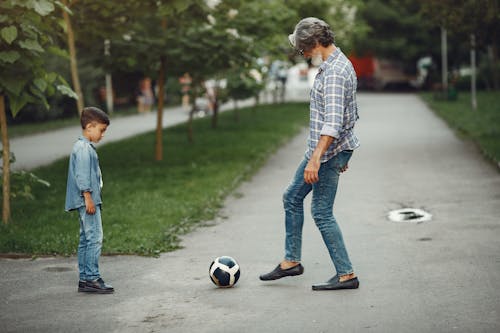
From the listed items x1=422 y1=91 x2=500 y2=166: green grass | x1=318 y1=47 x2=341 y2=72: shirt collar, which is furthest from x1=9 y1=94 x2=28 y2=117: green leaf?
x1=422 y1=91 x2=500 y2=166: green grass

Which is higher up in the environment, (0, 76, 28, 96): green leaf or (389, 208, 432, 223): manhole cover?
(0, 76, 28, 96): green leaf

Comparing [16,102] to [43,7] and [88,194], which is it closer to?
[43,7]

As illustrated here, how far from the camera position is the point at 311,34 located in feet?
21.2

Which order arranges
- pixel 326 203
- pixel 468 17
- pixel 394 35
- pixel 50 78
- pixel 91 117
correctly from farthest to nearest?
pixel 394 35 → pixel 468 17 → pixel 50 78 → pixel 91 117 → pixel 326 203

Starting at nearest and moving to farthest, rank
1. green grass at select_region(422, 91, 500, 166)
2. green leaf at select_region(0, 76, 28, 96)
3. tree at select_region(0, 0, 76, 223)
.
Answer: tree at select_region(0, 0, 76, 223) < green leaf at select_region(0, 76, 28, 96) < green grass at select_region(422, 91, 500, 166)

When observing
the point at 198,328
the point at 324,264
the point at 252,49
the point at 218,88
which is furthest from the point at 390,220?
the point at 218,88

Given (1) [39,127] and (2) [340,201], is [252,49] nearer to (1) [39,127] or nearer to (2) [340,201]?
(2) [340,201]

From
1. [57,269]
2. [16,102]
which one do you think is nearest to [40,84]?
[16,102]

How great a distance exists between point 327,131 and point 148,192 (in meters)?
6.35

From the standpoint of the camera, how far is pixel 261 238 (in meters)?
9.06

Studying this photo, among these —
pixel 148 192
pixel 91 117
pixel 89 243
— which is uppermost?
pixel 91 117

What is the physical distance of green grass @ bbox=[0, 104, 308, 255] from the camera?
8.85 m

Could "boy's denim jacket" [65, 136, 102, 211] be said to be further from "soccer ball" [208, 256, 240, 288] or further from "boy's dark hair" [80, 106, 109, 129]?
"soccer ball" [208, 256, 240, 288]

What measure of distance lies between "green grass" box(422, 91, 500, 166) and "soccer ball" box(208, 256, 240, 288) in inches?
338
